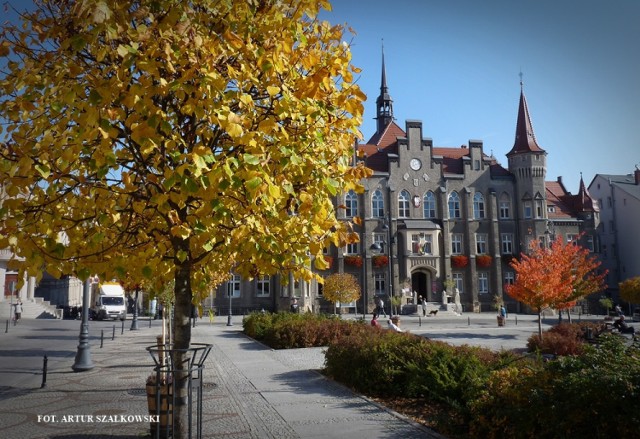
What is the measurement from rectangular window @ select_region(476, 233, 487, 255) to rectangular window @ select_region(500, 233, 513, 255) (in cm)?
194

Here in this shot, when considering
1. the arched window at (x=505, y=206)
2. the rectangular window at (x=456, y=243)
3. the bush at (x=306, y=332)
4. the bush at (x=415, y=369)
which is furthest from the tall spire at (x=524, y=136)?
the bush at (x=415, y=369)

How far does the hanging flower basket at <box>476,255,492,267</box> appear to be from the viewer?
53.4 meters

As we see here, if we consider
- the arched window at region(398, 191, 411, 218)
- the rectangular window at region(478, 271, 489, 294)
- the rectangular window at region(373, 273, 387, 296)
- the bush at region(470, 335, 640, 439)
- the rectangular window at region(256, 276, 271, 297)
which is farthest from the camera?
the rectangular window at region(478, 271, 489, 294)

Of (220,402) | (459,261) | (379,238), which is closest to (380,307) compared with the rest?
(379,238)

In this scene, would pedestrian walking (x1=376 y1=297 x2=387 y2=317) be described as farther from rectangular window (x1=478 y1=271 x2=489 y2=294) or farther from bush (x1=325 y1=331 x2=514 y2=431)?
bush (x1=325 y1=331 x2=514 y2=431)

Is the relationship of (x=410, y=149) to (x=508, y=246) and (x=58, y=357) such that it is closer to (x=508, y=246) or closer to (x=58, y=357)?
(x=508, y=246)

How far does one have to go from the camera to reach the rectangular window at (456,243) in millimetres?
54094

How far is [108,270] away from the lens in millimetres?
5629

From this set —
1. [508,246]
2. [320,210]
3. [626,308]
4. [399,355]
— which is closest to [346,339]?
[399,355]

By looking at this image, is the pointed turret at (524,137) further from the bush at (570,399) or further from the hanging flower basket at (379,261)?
the bush at (570,399)

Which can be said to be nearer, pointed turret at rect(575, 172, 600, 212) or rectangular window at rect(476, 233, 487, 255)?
rectangular window at rect(476, 233, 487, 255)

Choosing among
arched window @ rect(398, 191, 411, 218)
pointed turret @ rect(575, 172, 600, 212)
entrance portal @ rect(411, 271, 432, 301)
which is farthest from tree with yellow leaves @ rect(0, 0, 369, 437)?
pointed turret @ rect(575, 172, 600, 212)

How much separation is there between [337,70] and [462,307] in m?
50.5

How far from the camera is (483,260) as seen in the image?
53.4m
